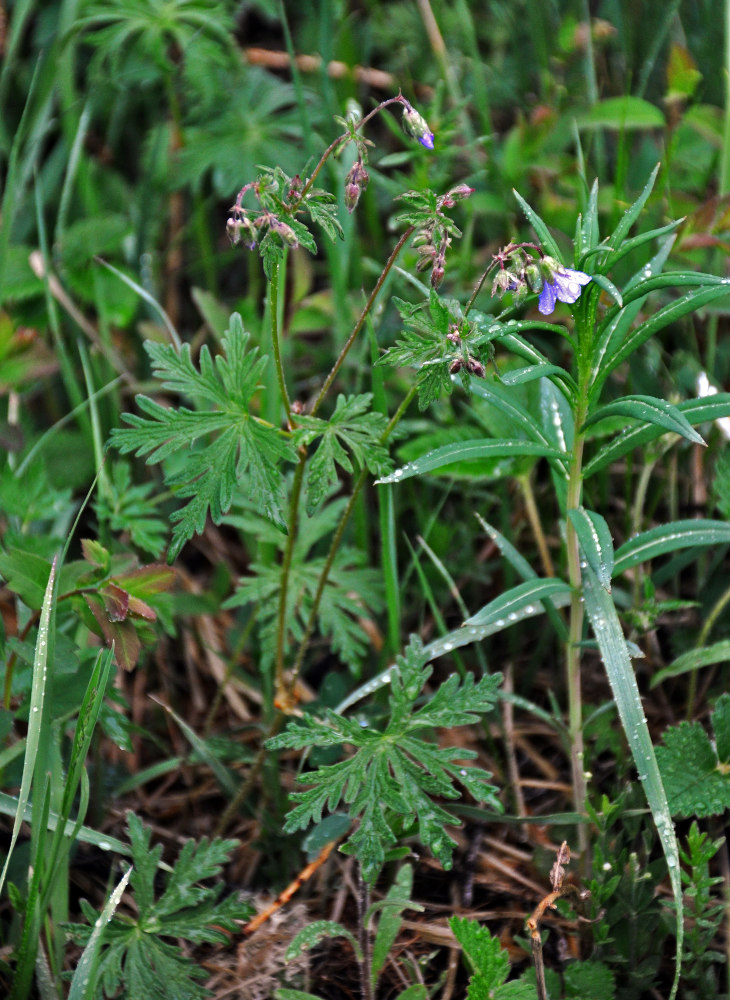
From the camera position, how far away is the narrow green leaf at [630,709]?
164cm

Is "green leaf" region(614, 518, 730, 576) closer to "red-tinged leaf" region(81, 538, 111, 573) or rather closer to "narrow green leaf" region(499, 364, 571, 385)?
"narrow green leaf" region(499, 364, 571, 385)

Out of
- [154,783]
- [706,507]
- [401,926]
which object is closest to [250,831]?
[154,783]

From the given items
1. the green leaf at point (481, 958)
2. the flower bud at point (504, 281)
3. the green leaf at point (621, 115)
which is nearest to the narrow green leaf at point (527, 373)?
the flower bud at point (504, 281)

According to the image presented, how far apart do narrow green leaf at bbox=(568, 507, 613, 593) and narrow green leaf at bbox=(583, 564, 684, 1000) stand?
0.39 feet

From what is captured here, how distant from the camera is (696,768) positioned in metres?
1.91

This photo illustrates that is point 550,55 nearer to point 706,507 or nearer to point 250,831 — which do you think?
point 706,507

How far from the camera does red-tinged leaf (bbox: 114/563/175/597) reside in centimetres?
201

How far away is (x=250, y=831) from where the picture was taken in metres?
2.34

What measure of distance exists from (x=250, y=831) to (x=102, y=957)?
0.58 meters

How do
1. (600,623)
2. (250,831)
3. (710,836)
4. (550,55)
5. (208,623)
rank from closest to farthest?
(600,623) → (710,836) → (250,831) → (208,623) → (550,55)

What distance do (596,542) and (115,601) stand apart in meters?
0.95

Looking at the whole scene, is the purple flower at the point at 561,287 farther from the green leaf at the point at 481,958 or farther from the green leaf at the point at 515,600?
the green leaf at the point at 481,958

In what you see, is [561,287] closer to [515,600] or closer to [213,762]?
[515,600]

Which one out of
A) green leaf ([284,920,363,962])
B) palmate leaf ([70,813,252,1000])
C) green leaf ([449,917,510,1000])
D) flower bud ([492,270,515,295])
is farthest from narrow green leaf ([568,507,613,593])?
palmate leaf ([70,813,252,1000])
